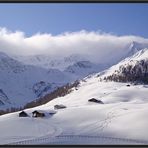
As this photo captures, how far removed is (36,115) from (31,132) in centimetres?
2256

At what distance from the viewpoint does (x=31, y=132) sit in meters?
46.1

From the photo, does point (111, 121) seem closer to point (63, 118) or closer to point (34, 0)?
point (63, 118)

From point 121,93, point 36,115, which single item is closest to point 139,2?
point 36,115

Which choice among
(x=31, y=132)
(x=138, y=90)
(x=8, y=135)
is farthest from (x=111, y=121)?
(x=138, y=90)

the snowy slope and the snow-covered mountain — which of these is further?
the snowy slope

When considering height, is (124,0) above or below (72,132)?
above

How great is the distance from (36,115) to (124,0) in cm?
5449

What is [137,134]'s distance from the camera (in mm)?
42156

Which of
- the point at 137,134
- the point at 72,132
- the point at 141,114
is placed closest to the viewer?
the point at 137,134

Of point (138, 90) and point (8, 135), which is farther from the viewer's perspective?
point (138, 90)

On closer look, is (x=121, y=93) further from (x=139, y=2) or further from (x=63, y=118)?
(x=139, y=2)

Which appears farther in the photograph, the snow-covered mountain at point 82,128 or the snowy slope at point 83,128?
the snowy slope at point 83,128

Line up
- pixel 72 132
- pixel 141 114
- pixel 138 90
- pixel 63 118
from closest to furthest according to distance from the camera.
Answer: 1. pixel 72 132
2. pixel 141 114
3. pixel 63 118
4. pixel 138 90

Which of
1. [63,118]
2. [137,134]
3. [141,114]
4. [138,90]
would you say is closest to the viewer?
[137,134]
